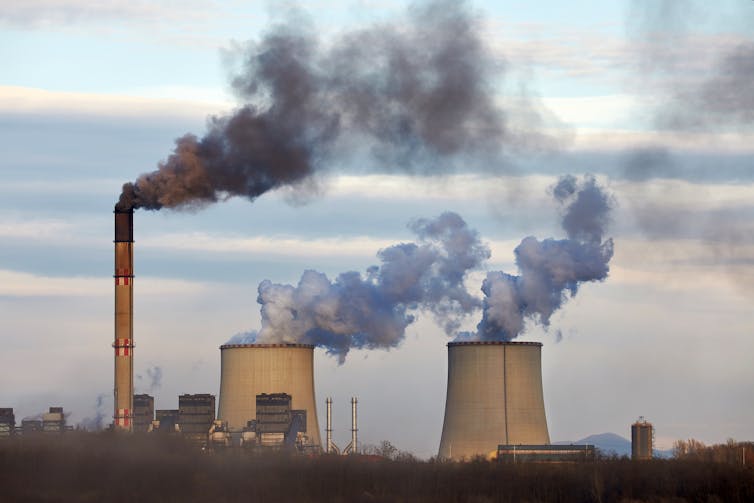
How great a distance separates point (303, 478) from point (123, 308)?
37.7ft

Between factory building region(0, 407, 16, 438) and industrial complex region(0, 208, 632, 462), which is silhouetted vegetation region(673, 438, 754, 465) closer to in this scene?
industrial complex region(0, 208, 632, 462)

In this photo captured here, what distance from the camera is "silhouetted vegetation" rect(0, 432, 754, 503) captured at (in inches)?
2335

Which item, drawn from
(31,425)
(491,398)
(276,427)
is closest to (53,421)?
(31,425)

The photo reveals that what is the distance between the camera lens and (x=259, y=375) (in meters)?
70.5

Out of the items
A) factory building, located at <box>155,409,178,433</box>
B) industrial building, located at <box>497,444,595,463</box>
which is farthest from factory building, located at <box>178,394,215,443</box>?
industrial building, located at <box>497,444,595,463</box>

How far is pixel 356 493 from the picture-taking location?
207ft

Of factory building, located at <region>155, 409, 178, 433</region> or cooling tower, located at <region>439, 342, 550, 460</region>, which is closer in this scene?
cooling tower, located at <region>439, 342, 550, 460</region>

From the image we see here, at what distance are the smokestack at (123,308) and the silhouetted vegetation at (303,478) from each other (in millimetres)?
2504

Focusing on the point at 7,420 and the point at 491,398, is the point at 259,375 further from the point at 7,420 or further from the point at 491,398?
the point at 7,420

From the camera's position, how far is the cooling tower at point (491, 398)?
2638 inches

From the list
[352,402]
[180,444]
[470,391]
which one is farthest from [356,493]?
[352,402]

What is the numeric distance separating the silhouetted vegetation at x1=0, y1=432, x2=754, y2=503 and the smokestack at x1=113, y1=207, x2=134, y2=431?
250cm

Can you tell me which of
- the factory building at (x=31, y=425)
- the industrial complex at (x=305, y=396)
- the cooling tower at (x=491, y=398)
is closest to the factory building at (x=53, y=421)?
the factory building at (x=31, y=425)

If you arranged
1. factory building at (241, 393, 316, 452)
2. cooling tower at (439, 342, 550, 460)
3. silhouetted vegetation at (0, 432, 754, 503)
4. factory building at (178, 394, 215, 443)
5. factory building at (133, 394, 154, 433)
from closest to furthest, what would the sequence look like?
silhouetted vegetation at (0, 432, 754, 503)
cooling tower at (439, 342, 550, 460)
factory building at (241, 393, 316, 452)
factory building at (178, 394, 215, 443)
factory building at (133, 394, 154, 433)
